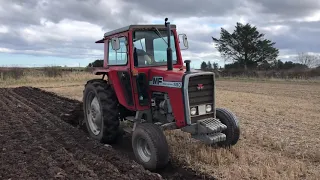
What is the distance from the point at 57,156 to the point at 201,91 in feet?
9.08

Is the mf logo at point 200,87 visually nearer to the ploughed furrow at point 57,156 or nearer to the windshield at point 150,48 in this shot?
the windshield at point 150,48

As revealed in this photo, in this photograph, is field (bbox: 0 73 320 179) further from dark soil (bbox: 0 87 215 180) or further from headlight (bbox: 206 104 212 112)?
headlight (bbox: 206 104 212 112)

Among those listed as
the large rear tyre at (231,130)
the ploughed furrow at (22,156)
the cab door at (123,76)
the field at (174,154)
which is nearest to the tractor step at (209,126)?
the field at (174,154)

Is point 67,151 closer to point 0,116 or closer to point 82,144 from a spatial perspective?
point 82,144

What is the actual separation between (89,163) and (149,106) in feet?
5.26

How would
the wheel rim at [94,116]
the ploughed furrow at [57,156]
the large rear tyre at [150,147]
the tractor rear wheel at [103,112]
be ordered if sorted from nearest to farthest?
the ploughed furrow at [57,156] → the large rear tyre at [150,147] → the tractor rear wheel at [103,112] → the wheel rim at [94,116]

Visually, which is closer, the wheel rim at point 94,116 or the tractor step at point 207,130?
the tractor step at point 207,130

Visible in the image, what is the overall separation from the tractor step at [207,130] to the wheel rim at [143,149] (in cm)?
71

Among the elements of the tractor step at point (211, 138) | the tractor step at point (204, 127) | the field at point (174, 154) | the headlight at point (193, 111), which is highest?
the headlight at point (193, 111)

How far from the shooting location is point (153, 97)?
6.90m

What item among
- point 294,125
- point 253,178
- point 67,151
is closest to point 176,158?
point 253,178

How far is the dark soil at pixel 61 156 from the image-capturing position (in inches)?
214

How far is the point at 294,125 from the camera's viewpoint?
9344mm

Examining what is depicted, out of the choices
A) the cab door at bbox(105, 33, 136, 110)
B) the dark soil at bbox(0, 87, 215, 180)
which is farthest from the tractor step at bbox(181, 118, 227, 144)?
the cab door at bbox(105, 33, 136, 110)
